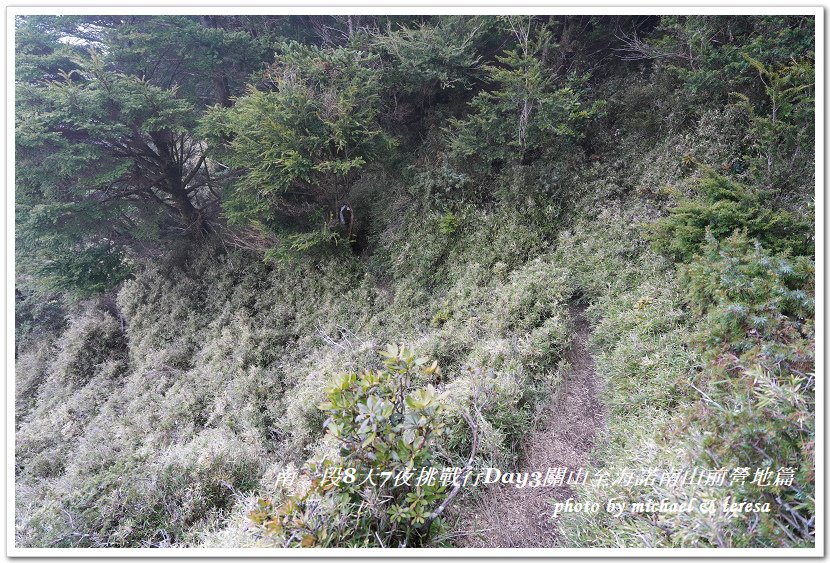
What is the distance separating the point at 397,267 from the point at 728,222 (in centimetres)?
537


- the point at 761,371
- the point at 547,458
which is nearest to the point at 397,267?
the point at 547,458

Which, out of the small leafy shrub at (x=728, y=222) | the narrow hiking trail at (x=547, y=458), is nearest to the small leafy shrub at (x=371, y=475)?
the narrow hiking trail at (x=547, y=458)

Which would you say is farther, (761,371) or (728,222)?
(728,222)

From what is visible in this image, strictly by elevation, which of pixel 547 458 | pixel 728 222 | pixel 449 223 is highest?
pixel 728 222

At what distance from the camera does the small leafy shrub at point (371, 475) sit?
2123 mm

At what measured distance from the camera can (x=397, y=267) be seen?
775cm

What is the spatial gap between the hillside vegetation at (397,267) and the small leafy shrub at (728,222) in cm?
3

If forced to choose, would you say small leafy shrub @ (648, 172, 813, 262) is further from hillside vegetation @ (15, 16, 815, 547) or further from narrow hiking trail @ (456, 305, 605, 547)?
narrow hiking trail @ (456, 305, 605, 547)

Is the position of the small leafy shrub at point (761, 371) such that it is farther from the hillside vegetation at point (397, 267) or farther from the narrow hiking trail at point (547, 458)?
the narrow hiking trail at point (547, 458)

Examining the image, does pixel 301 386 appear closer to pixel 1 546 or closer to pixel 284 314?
pixel 284 314

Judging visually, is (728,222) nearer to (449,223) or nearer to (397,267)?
(449,223)

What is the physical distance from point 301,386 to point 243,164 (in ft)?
14.8

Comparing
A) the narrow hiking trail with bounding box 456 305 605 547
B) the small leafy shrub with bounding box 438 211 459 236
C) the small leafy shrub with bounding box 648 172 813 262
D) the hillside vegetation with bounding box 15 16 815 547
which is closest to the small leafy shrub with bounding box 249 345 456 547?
the hillside vegetation with bounding box 15 16 815 547

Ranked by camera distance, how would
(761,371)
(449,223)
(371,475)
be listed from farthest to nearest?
1. (449,223)
2. (761,371)
3. (371,475)
